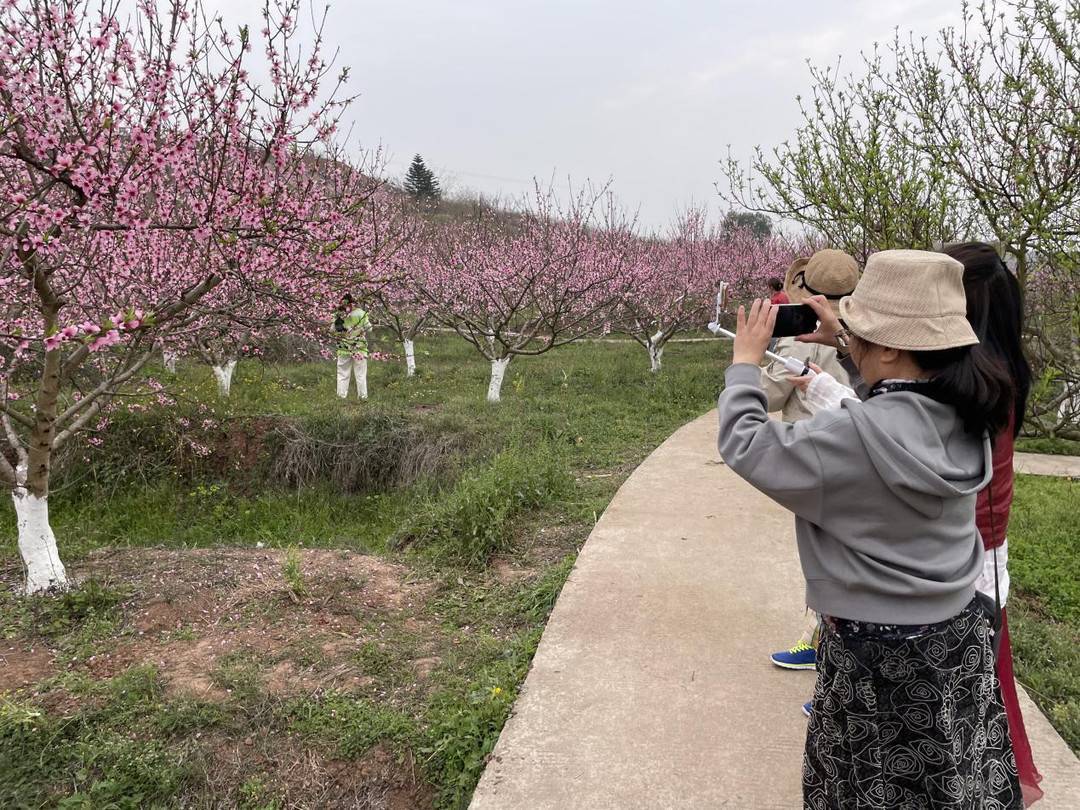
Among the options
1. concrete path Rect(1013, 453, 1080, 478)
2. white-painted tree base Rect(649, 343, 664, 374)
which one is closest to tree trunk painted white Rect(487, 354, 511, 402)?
white-painted tree base Rect(649, 343, 664, 374)

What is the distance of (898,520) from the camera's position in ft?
4.48

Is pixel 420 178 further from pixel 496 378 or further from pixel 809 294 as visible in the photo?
pixel 809 294

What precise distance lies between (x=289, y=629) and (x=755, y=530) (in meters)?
2.87

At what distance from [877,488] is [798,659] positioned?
1.81 meters

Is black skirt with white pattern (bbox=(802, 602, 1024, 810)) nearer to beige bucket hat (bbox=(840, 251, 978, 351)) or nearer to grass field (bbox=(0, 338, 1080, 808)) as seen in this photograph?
beige bucket hat (bbox=(840, 251, 978, 351))

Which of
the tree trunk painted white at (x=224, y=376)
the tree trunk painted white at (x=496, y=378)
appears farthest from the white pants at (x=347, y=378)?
the tree trunk painted white at (x=496, y=378)

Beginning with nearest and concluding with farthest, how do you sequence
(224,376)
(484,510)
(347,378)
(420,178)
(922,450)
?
(922,450) < (484,510) < (224,376) < (347,378) < (420,178)

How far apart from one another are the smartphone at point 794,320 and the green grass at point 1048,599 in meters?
2.05

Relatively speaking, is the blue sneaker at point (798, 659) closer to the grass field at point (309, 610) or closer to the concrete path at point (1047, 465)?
the grass field at point (309, 610)

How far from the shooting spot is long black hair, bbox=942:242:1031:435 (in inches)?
62.4

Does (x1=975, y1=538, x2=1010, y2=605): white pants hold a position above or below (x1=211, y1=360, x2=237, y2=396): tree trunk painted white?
above

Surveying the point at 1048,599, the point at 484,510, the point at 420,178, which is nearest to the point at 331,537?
the point at 484,510

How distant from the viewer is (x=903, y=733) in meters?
1.43

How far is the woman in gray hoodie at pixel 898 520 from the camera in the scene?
4.39ft
